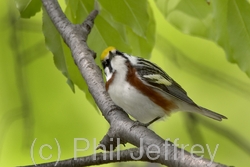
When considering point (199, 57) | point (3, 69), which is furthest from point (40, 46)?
point (199, 57)

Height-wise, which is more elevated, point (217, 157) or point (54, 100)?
point (54, 100)

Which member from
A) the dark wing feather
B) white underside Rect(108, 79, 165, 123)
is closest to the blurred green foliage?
the dark wing feather

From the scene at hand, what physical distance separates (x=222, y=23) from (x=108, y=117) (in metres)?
0.33

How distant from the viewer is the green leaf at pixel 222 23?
0.96 m

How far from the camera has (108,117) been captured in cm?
90

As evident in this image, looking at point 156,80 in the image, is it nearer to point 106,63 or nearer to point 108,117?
point 106,63

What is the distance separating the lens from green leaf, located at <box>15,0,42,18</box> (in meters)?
1.10

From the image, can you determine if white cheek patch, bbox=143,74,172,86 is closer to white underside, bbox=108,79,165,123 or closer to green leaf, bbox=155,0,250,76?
white underside, bbox=108,79,165,123

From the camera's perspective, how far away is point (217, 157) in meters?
1.59

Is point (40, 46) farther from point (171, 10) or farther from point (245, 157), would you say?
point (245, 157)

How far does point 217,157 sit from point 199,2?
2.54 ft

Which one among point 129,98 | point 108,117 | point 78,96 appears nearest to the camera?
point 108,117

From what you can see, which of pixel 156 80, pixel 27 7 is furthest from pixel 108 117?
pixel 27 7

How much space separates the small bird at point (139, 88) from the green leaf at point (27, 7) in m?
0.24
